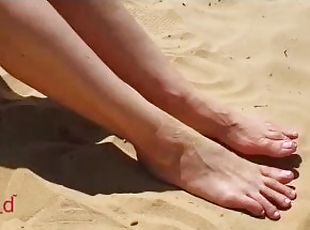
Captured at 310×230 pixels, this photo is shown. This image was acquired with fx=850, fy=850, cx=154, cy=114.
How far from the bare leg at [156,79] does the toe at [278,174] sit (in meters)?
0.07

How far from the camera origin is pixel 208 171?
2.02m

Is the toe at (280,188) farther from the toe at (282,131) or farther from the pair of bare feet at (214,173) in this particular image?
the toe at (282,131)

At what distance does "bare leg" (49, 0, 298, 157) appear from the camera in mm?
2105

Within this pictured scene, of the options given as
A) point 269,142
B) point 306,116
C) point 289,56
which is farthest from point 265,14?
point 269,142

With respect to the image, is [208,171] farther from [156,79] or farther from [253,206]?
[156,79]

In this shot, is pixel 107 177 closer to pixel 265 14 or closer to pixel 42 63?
pixel 42 63

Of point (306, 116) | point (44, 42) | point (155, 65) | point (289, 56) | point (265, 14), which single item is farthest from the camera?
point (265, 14)

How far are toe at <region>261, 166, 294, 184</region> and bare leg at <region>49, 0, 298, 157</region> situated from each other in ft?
0.24

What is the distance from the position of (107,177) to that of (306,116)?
0.65 meters

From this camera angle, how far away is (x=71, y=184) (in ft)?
6.38

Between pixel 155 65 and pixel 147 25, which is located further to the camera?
pixel 147 25

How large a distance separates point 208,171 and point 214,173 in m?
0.02
